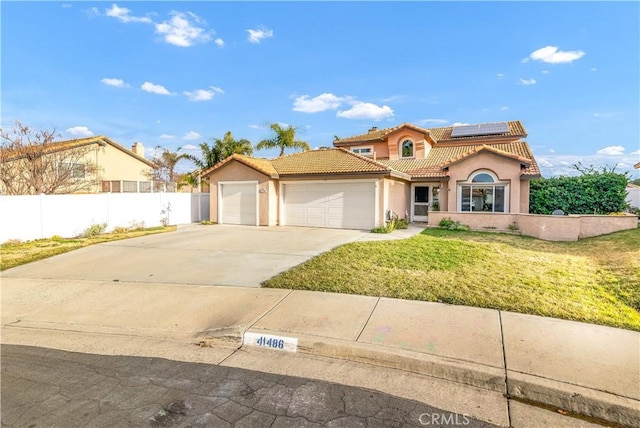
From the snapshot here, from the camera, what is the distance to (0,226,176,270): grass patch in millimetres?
10195

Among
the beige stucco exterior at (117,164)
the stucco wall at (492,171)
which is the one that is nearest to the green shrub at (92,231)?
the beige stucco exterior at (117,164)

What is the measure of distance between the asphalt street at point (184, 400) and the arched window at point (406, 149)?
22.7 meters

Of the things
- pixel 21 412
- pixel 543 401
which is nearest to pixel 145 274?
pixel 21 412

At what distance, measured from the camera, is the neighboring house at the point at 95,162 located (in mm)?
18044

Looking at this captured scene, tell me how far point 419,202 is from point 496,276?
1487 centimetres

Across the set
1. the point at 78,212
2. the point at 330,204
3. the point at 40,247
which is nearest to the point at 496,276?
the point at 330,204

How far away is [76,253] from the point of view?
11125 mm

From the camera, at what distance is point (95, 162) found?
2486cm

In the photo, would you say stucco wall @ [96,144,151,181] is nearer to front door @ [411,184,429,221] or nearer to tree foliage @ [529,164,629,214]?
front door @ [411,184,429,221]

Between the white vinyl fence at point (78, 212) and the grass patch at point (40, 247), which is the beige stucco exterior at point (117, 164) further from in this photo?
the grass patch at point (40, 247)

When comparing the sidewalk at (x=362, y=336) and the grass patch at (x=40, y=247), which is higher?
the grass patch at (x=40, y=247)

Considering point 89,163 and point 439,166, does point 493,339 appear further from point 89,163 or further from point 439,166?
point 89,163

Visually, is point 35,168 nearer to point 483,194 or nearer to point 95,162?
point 95,162

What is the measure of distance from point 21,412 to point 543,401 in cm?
513
